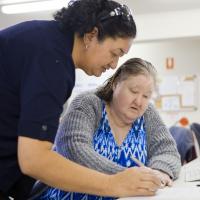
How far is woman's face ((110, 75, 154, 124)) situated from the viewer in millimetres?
1434

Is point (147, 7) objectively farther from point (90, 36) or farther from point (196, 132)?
point (90, 36)

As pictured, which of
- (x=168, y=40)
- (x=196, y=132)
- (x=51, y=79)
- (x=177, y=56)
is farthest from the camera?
(x=177, y=56)

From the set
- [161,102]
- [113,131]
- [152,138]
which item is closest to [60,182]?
[113,131]

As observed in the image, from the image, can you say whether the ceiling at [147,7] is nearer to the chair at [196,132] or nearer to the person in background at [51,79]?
the chair at [196,132]

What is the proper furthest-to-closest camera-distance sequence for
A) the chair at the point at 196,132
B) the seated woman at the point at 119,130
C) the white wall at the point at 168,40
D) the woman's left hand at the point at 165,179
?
the white wall at the point at 168,40, the chair at the point at 196,132, the seated woman at the point at 119,130, the woman's left hand at the point at 165,179

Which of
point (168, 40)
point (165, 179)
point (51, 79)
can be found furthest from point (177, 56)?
point (51, 79)

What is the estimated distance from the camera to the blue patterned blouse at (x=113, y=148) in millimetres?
1299

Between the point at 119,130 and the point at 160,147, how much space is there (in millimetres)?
182

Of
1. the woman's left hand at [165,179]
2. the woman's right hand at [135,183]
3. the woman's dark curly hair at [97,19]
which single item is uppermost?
the woman's dark curly hair at [97,19]

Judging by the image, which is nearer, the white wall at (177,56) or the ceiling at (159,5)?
the ceiling at (159,5)

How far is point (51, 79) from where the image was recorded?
86 centimetres

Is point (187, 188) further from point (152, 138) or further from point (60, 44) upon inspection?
point (60, 44)

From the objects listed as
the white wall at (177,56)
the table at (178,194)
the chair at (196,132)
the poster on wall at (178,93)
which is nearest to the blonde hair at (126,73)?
the table at (178,194)

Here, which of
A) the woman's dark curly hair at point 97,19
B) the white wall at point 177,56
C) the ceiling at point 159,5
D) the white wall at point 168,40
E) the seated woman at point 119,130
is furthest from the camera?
the white wall at point 177,56
